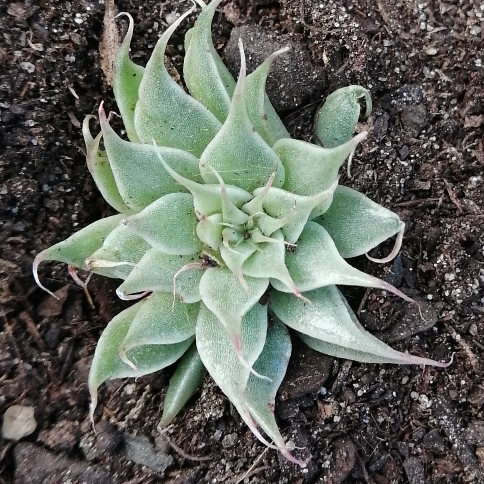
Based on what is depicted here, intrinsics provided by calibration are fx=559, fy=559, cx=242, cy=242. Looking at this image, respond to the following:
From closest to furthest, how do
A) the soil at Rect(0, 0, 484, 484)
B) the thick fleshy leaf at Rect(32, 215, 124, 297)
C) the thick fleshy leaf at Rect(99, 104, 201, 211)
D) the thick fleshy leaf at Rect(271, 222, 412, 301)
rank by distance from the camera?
the thick fleshy leaf at Rect(271, 222, 412, 301)
the thick fleshy leaf at Rect(99, 104, 201, 211)
the thick fleshy leaf at Rect(32, 215, 124, 297)
the soil at Rect(0, 0, 484, 484)

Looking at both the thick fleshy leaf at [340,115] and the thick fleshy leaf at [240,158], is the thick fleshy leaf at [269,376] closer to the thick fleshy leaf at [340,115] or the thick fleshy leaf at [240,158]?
the thick fleshy leaf at [240,158]

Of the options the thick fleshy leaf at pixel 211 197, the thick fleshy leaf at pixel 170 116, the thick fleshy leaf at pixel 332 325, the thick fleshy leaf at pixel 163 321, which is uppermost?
the thick fleshy leaf at pixel 170 116

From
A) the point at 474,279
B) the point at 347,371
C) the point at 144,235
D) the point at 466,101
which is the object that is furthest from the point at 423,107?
the point at 144,235

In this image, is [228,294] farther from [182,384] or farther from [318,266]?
[182,384]

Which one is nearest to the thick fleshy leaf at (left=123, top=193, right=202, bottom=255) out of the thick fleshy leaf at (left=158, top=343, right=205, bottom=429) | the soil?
the thick fleshy leaf at (left=158, top=343, right=205, bottom=429)

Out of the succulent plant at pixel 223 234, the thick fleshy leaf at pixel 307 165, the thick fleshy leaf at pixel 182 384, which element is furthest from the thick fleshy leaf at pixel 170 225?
the thick fleshy leaf at pixel 182 384

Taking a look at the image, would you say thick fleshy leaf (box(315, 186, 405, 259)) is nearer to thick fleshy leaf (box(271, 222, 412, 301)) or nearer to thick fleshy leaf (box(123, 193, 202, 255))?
thick fleshy leaf (box(271, 222, 412, 301))

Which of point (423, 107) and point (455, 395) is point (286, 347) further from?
point (423, 107)
